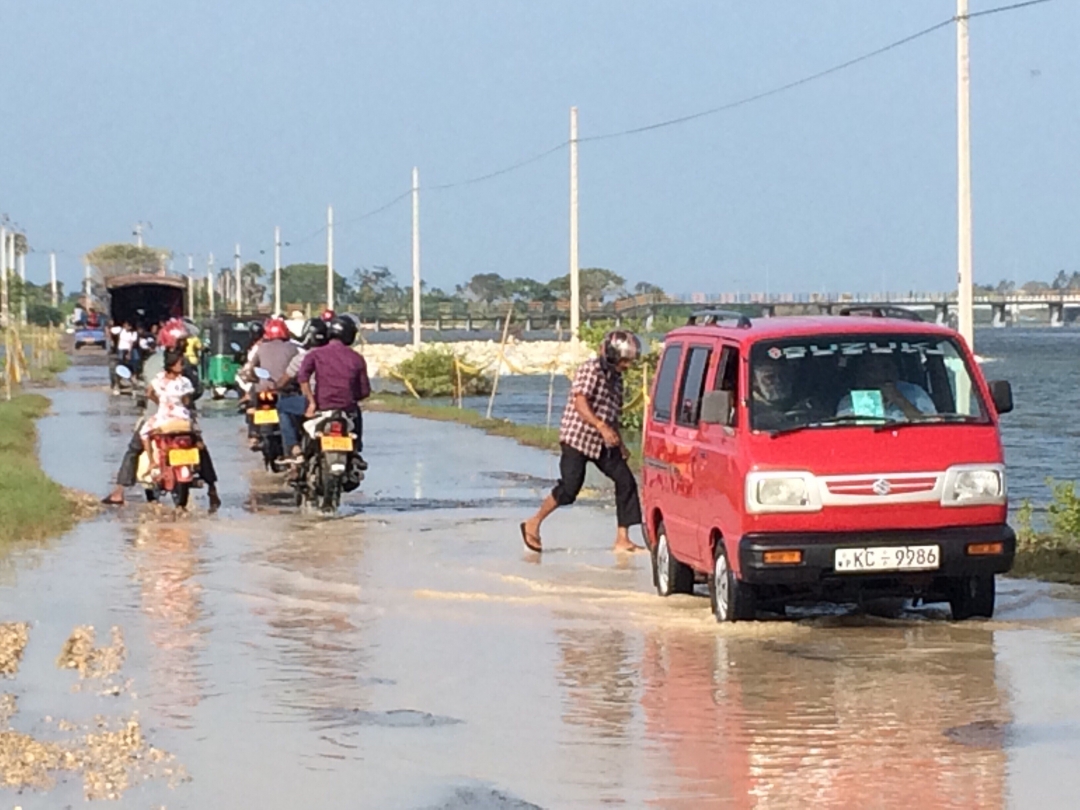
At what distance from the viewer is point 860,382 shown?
496 inches

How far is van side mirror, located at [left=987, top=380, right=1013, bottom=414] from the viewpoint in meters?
12.9

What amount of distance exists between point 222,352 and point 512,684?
37.4 meters

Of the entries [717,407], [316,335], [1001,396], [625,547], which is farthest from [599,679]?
[316,335]

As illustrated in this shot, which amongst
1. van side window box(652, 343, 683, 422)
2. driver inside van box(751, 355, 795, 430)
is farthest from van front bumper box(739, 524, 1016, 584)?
van side window box(652, 343, 683, 422)

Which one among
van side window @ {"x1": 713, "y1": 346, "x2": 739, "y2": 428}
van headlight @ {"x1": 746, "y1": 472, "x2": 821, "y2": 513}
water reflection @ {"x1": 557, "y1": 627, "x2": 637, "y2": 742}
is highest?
van side window @ {"x1": 713, "y1": 346, "x2": 739, "y2": 428}

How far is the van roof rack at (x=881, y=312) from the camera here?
13656mm

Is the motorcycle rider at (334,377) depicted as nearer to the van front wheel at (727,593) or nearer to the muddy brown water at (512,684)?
the muddy brown water at (512,684)

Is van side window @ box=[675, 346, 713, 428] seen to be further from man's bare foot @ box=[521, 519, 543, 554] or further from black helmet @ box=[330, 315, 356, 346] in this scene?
black helmet @ box=[330, 315, 356, 346]

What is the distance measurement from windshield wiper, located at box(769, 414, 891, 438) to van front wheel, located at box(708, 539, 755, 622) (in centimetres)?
79

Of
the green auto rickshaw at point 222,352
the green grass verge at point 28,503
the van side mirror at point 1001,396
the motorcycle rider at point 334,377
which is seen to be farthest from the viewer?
the green auto rickshaw at point 222,352

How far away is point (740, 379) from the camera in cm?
1255

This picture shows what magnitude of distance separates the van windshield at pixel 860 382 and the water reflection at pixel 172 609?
3500 millimetres

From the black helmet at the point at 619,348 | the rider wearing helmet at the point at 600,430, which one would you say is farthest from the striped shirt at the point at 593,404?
the black helmet at the point at 619,348

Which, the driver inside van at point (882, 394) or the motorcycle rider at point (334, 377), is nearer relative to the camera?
the driver inside van at point (882, 394)
